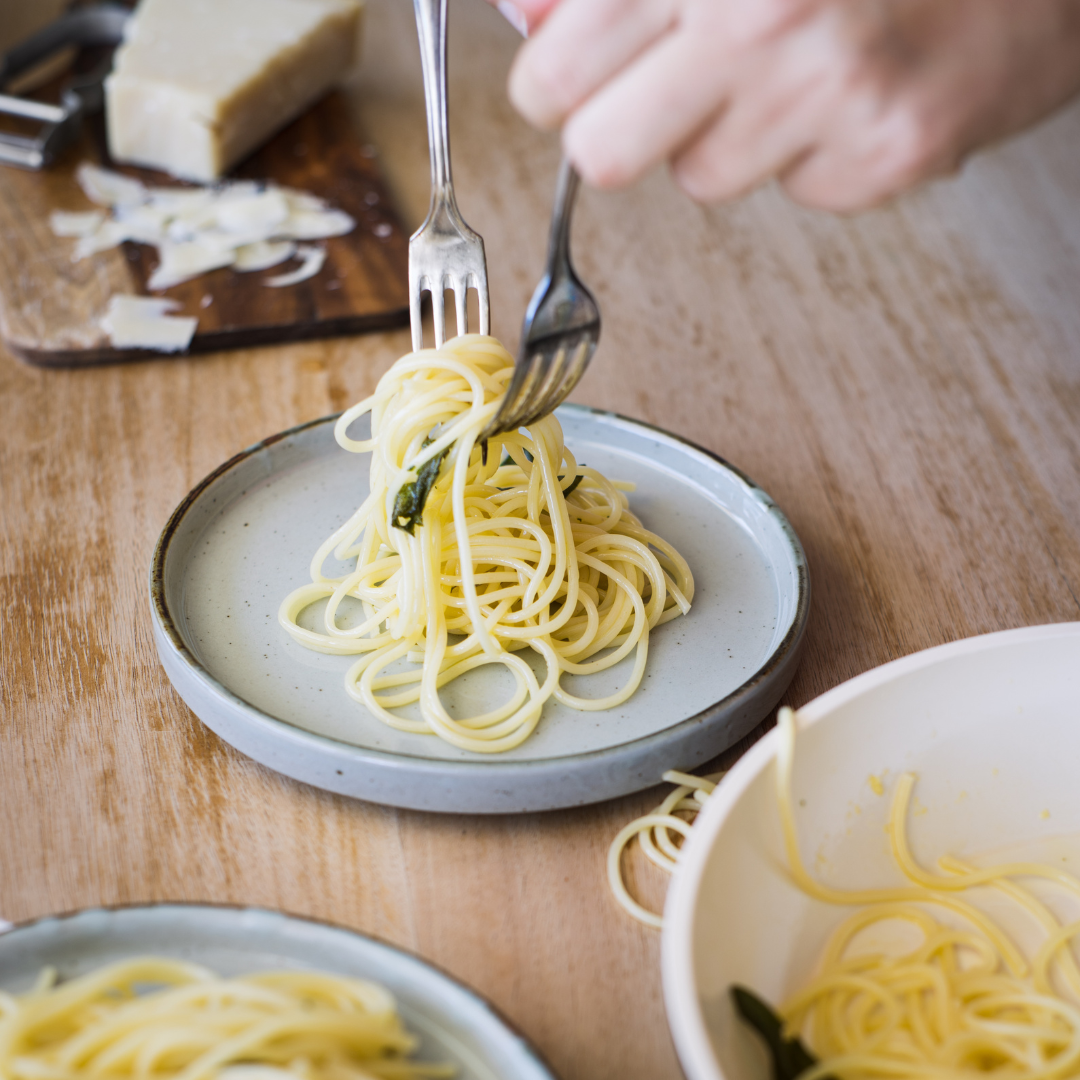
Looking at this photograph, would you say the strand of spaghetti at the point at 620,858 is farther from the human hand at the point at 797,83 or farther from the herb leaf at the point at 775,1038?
the human hand at the point at 797,83

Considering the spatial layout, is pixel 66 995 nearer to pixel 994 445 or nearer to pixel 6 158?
pixel 994 445

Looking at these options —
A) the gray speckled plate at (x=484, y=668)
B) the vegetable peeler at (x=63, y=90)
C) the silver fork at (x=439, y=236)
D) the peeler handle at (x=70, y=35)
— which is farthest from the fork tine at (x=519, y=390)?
the peeler handle at (x=70, y=35)

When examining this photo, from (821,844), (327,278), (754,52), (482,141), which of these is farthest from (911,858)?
(482,141)

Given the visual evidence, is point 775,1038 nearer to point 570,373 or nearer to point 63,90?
point 570,373

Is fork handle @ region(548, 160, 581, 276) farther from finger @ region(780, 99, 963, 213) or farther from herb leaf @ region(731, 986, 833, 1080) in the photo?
herb leaf @ region(731, 986, 833, 1080)

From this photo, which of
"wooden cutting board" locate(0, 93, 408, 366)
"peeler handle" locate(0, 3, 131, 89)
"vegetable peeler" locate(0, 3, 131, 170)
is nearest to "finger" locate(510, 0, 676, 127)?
"wooden cutting board" locate(0, 93, 408, 366)

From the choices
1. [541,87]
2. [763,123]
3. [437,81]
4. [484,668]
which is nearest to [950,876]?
[484,668]

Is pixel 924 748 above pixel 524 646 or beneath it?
above
